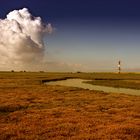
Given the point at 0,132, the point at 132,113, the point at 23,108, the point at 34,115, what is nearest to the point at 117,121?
the point at 132,113

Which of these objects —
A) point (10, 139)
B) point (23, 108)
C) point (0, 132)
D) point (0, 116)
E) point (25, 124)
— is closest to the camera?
point (10, 139)

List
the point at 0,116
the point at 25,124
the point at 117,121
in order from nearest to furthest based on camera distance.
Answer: the point at 25,124 → the point at 117,121 → the point at 0,116

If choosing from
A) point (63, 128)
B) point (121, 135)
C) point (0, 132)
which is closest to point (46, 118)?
point (63, 128)

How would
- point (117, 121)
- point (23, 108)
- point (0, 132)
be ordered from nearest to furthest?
1. point (0, 132)
2. point (117, 121)
3. point (23, 108)

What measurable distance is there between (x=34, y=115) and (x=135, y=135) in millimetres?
10921

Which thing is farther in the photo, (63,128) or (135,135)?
(63,128)

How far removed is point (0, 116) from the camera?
28.9 m

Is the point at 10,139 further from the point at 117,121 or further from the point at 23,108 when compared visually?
the point at 23,108

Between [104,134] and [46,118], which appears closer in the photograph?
[104,134]

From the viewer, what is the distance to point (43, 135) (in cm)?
2141

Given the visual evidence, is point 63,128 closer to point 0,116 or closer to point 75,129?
point 75,129

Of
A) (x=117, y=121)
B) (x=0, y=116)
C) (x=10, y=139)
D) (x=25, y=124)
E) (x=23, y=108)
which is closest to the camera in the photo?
(x=10, y=139)

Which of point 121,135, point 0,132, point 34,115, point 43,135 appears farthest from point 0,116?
point 121,135

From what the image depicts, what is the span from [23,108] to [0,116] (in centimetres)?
580
